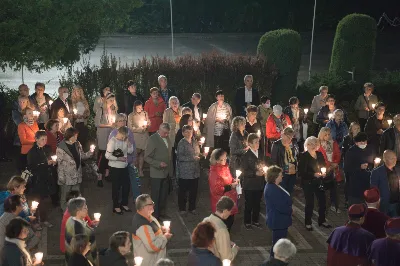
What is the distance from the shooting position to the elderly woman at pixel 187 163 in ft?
41.2

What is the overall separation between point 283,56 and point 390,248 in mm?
12760

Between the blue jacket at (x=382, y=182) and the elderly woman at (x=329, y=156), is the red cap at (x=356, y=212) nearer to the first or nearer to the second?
the blue jacket at (x=382, y=182)

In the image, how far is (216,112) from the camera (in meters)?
15.5

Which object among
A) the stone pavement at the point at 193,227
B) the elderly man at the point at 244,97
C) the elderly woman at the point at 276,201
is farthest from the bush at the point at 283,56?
the elderly woman at the point at 276,201

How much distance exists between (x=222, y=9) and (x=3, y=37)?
31628 millimetres

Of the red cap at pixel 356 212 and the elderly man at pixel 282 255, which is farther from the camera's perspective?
the red cap at pixel 356 212

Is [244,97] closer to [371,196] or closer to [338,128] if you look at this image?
[338,128]

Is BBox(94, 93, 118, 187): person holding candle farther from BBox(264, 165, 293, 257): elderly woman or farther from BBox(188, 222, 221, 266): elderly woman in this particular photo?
BBox(188, 222, 221, 266): elderly woman

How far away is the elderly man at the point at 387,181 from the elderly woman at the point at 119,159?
4.49 meters

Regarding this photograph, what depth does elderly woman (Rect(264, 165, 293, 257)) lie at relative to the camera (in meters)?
10.3

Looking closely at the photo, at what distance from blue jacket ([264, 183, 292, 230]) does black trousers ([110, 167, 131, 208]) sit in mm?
3382

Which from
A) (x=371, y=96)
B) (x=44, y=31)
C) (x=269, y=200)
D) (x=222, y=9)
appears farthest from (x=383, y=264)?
(x=222, y=9)

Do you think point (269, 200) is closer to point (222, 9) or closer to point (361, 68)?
point (361, 68)

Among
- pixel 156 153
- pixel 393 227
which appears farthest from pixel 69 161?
pixel 393 227
